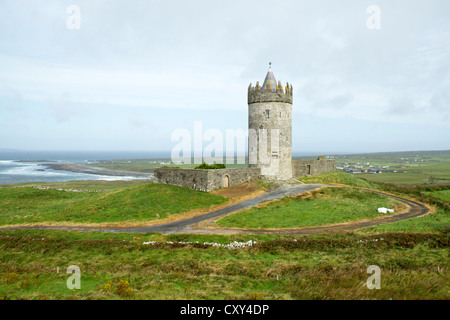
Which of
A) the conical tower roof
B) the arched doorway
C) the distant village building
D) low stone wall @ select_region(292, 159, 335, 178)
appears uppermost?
the conical tower roof

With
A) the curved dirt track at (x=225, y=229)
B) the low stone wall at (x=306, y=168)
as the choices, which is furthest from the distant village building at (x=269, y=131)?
the curved dirt track at (x=225, y=229)

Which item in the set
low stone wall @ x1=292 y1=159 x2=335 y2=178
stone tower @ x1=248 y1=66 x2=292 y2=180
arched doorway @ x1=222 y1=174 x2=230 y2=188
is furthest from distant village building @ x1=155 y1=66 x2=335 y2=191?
arched doorway @ x1=222 y1=174 x2=230 y2=188

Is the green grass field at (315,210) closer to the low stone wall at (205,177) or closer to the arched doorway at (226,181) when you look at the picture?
the low stone wall at (205,177)

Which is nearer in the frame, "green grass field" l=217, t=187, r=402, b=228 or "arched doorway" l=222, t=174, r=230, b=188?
"green grass field" l=217, t=187, r=402, b=228

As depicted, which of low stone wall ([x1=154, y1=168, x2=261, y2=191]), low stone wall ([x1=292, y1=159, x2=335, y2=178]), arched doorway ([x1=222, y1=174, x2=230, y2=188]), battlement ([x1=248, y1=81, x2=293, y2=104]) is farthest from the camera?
low stone wall ([x1=292, y1=159, x2=335, y2=178])

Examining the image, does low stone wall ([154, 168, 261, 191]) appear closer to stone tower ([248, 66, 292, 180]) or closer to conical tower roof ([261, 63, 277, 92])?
stone tower ([248, 66, 292, 180])

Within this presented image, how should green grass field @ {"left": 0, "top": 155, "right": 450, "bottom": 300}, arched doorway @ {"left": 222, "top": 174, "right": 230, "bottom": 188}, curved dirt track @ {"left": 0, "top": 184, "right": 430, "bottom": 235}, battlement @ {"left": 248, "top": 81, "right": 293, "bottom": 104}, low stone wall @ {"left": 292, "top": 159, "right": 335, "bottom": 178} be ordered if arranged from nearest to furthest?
green grass field @ {"left": 0, "top": 155, "right": 450, "bottom": 300}
curved dirt track @ {"left": 0, "top": 184, "right": 430, "bottom": 235}
arched doorway @ {"left": 222, "top": 174, "right": 230, "bottom": 188}
battlement @ {"left": 248, "top": 81, "right": 293, "bottom": 104}
low stone wall @ {"left": 292, "top": 159, "right": 335, "bottom": 178}
